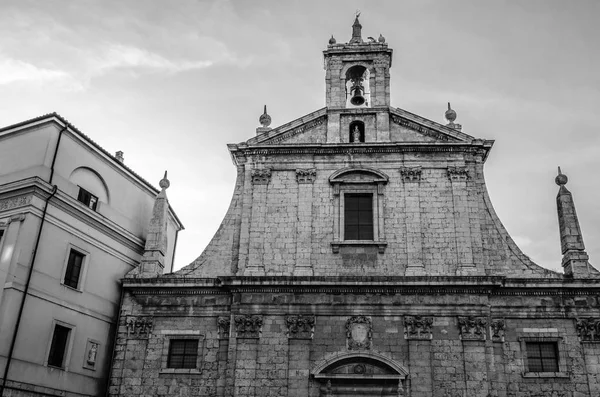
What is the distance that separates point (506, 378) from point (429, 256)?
14.6 ft

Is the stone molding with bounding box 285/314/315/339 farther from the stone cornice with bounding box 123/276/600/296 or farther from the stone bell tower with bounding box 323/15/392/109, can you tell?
the stone bell tower with bounding box 323/15/392/109

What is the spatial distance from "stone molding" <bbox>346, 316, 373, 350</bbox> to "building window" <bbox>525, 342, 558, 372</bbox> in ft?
16.3

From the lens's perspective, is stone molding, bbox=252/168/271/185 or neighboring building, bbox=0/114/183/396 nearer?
neighboring building, bbox=0/114/183/396

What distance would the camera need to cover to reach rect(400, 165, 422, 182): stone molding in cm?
2222

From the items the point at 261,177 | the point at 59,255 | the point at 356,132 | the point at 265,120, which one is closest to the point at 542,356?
the point at 356,132

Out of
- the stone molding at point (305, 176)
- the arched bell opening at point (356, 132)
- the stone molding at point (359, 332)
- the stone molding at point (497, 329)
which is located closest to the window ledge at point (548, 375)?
the stone molding at point (497, 329)

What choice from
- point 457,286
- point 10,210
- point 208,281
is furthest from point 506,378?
point 10,210

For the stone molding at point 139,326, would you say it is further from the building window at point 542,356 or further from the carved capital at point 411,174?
the building window at point 542,356

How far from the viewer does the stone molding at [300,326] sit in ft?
65.1

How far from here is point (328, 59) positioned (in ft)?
81.8

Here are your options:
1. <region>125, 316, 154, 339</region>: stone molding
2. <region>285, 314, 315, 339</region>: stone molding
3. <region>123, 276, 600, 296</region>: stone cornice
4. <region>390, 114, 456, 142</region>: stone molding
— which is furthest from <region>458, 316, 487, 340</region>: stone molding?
<region>125, 316, 154, 339</region>: stone molding

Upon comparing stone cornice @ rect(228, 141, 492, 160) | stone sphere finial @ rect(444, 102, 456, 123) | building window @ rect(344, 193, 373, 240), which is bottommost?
building window @ rect(344, 193, 373, 240)

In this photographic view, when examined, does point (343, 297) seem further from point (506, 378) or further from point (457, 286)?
point (506, 378)

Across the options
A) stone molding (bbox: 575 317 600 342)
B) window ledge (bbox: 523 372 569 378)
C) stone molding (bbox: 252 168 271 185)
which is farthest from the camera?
stone molding (bbox: 252 168 271 185)
